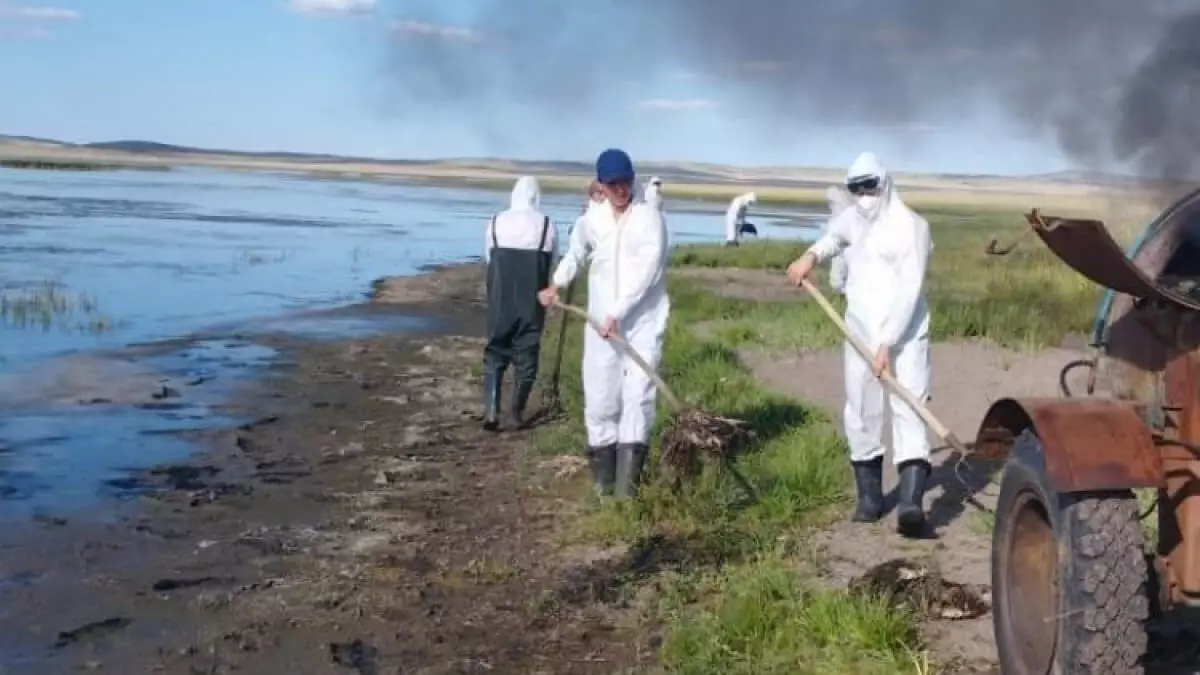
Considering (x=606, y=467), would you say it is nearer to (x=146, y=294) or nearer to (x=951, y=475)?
(x=951, y=475)

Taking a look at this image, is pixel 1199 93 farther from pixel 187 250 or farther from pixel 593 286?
pixel 187 250

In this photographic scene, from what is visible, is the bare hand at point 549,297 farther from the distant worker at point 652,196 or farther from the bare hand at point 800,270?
the bare hand at point 800,270

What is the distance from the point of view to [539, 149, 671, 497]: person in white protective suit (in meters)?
8.05

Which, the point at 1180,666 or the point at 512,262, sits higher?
the point at 512,262

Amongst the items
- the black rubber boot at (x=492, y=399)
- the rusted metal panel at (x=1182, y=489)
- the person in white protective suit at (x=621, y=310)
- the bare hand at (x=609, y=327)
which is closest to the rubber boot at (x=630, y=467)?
the person in white protective suit at (x=621, y=310)

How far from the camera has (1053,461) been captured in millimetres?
4402

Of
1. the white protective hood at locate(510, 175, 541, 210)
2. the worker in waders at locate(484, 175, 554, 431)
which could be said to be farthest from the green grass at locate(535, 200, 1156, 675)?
the white protective hood at locate(510, 175, 541, 210)

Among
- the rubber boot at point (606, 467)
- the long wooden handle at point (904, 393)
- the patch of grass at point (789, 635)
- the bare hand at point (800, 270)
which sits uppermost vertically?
the bare hand at point (800, 270)

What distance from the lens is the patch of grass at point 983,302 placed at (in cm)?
1530

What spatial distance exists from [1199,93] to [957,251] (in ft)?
77.4

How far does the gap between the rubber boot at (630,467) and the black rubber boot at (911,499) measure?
1.53 m

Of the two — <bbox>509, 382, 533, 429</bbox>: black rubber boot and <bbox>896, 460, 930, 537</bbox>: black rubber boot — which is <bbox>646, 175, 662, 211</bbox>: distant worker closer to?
<bbox>509, 382, 533, 429</bbox>: black rubber boot

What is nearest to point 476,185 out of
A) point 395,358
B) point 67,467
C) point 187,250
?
point 187,250

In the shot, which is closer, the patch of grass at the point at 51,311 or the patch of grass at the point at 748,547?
the patch of grass at the point at 748,547
